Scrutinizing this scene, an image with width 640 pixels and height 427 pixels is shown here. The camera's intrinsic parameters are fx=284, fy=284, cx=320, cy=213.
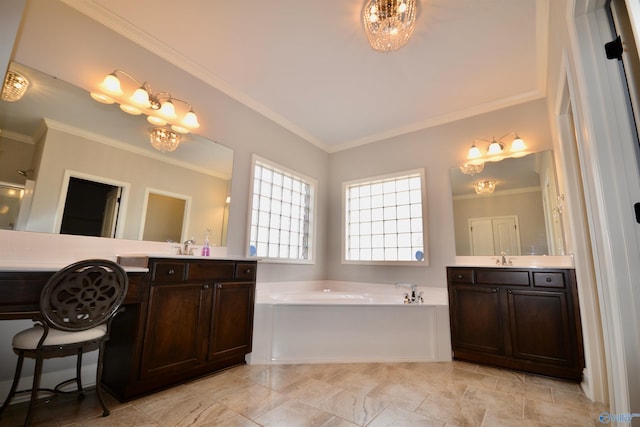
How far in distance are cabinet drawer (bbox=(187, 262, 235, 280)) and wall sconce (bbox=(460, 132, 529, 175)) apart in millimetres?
2913

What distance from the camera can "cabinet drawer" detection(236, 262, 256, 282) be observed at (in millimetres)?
2639

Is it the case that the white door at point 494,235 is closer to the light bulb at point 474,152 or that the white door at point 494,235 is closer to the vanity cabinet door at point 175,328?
the light bulb at point 474,152

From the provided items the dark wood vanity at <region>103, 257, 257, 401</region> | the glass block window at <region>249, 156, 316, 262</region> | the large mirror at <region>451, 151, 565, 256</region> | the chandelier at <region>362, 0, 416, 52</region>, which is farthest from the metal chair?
the large mirror at <region>451, 151, 565, 256</region>

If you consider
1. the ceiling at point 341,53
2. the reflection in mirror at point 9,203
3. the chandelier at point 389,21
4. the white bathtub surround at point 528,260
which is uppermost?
the ceiling at point 341,53

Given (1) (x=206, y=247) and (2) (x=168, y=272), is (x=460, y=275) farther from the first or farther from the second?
(2) (x=168, y=272)

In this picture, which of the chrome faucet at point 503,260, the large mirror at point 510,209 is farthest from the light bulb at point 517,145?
Result: the chrome faucet at point 503,260

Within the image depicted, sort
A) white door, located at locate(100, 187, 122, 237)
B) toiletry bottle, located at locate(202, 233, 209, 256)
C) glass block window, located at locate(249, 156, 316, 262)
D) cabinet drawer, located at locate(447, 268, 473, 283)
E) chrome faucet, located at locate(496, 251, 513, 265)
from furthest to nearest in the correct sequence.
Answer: glass block window, located at locate(249, 156, 316, 262) < chrome faucet, located at locate(496, 251, 513, 265) < cabinet drawer, located at locate(447, 268, 473, 283) < toiletry bottle, located at locate(202, 233, 209, 256) < white door, located at locate(100, 187, 122, 237)

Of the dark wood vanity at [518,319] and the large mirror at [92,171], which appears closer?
the large mirror at [92,171]

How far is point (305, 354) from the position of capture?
2.74m

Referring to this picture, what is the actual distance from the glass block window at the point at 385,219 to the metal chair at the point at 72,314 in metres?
3.05

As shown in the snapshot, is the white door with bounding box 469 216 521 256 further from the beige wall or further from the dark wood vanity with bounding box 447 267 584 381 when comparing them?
the dark wood vanity with bounding box 447 267 584 381

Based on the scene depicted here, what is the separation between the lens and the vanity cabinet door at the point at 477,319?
266 cm

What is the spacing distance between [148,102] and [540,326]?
3920 mm

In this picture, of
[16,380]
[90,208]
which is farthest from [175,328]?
[90,208]
